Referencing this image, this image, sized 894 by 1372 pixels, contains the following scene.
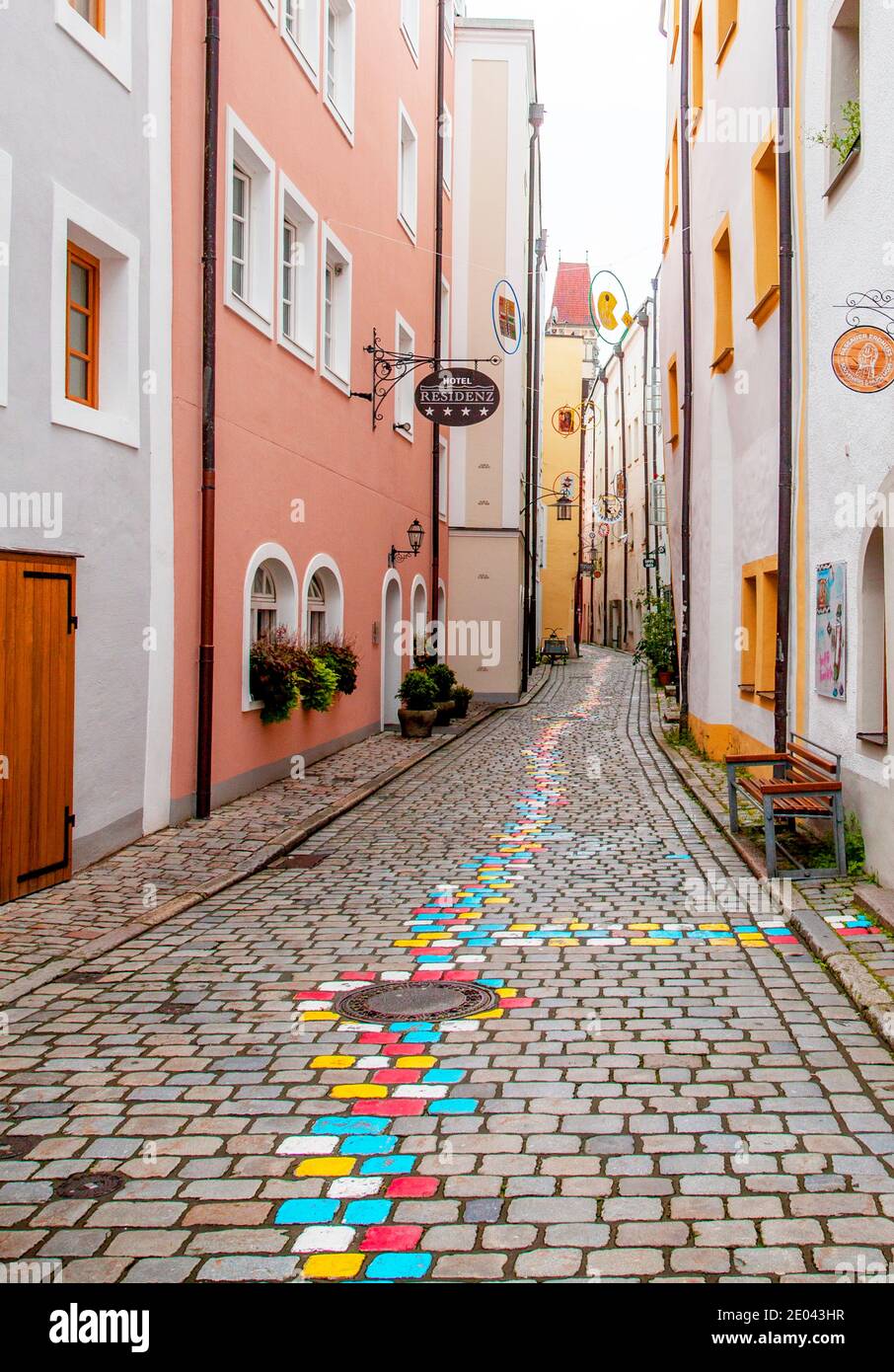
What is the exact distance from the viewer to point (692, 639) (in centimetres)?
1850

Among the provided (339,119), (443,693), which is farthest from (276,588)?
(443,693)

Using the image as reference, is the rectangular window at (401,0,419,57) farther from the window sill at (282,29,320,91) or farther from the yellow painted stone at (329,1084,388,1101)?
the yellow painted stone at (329,1084,388,1101)

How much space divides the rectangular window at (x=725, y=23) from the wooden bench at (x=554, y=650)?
29.5 m

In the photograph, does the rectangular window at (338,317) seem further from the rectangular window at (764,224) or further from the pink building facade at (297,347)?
the rectangular window at (764,224)

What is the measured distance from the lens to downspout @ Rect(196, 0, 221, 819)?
1148 centimetres

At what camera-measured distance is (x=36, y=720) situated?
27.9ft

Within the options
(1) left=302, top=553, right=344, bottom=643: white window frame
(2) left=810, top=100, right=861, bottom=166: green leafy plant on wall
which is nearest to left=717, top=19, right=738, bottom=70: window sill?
(2) left=810, top=100, right=861, bottom=166: green leafy plant on wall

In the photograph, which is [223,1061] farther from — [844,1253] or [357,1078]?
[844,1253]

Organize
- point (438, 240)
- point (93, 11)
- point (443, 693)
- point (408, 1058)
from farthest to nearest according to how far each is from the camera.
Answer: point (438, 240) → point (443, 693) → point (93, 11) → point (408, 1058)

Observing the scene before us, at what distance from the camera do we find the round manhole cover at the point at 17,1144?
448 centimetres

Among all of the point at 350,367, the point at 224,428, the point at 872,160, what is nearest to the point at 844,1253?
the point at 872,160

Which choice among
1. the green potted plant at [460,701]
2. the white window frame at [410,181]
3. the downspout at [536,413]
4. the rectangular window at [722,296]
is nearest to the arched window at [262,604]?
the rectangular window at [722,296]

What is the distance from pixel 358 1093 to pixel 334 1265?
143 centimetres

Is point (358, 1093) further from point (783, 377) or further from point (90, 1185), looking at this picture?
point (783, 377)
